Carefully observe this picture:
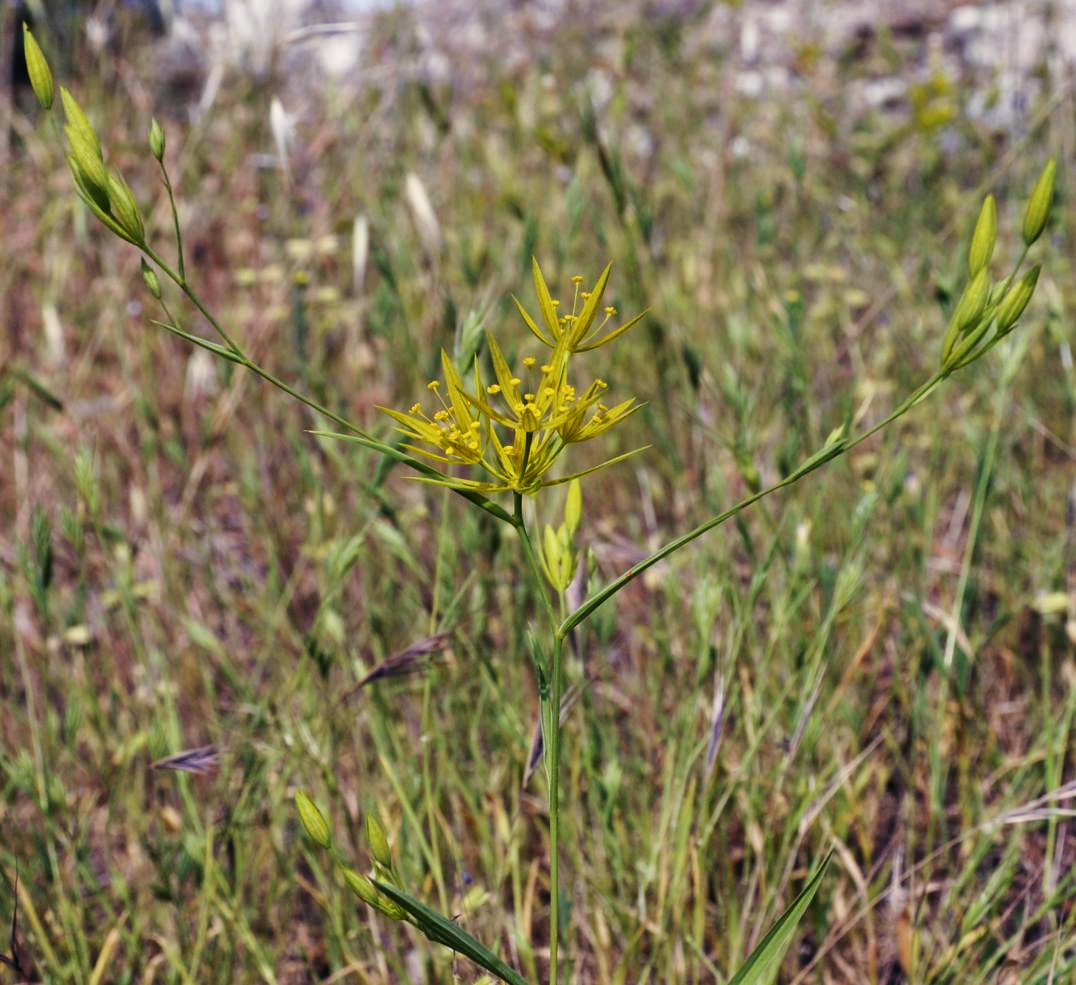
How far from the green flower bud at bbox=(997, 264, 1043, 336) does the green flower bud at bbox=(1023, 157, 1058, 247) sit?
61 millimetres

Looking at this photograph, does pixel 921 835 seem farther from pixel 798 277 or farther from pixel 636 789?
pixel 798 277

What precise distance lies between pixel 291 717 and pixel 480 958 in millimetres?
571

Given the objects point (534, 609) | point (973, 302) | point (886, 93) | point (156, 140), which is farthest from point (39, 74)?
point (886, 93)

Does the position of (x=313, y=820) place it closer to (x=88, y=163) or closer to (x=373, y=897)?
(x=373, y=897)

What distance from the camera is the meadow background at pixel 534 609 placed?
48.4 inches

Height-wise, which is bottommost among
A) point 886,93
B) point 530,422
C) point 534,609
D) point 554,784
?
point 534,609

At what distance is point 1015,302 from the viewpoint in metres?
0.74

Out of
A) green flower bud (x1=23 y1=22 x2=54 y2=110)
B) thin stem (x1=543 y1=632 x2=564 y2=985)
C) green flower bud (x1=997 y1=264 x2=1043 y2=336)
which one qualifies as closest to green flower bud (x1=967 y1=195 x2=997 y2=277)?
green flower bud (x1=997 y1=264 x2=1043 y2=336)

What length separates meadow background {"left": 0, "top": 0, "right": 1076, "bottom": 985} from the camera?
1.23 meters

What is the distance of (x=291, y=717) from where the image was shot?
4.00 ft

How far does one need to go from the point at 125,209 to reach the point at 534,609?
987 millimetres

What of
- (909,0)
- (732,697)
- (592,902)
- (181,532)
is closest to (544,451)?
(732,697)

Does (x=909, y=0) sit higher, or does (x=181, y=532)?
(x=909, y=0)

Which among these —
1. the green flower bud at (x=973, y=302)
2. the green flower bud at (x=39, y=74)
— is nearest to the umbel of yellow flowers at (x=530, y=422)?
the green flower bud at (x=973, y=302)
